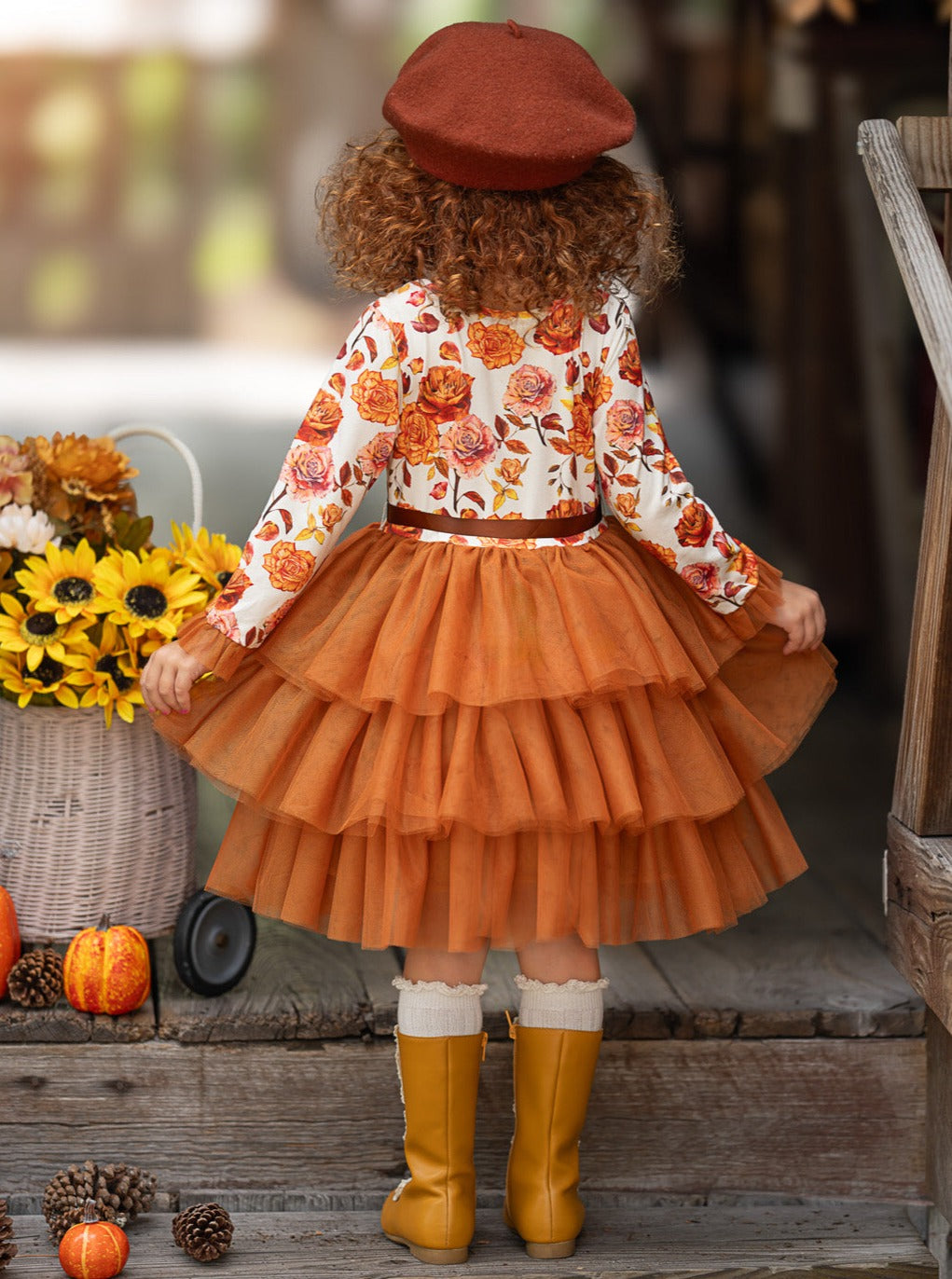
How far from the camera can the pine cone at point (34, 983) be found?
80.5 inches

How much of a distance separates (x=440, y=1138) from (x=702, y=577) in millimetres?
743

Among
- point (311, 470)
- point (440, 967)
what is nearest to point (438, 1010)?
point (440, 967)

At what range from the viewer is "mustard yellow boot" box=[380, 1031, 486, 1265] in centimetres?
183

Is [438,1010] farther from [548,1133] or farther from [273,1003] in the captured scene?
[273,1003]

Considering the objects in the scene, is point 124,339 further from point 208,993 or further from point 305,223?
point 208,993

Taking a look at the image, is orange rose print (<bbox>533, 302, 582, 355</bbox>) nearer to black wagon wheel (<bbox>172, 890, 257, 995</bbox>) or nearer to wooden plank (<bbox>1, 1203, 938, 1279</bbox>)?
black wagon wheel (<bbox>172, 890, 257, 995</bbox>)

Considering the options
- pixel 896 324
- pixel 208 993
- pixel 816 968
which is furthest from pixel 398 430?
pixel 896 324

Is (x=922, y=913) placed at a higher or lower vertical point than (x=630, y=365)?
lower

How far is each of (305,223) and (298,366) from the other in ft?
1.15

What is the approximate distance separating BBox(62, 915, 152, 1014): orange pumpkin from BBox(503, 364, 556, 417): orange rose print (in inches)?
34.2

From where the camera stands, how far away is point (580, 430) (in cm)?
184

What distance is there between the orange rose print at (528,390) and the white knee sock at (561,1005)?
681mm

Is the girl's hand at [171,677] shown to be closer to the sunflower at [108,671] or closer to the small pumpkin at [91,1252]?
the sunflower at [108,671]

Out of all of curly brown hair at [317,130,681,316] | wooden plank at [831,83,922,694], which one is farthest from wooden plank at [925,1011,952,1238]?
wooden plank at [831,83,922,694]
